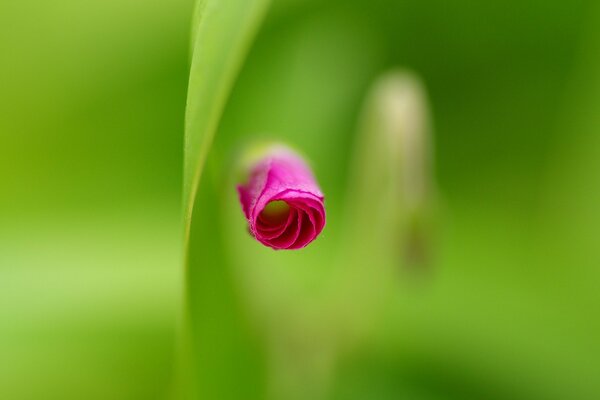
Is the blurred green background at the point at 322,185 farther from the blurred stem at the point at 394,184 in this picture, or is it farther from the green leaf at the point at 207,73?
the green leaf at the point at 207,73

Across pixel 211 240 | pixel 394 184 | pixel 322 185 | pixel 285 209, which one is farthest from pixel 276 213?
pixel 322 185

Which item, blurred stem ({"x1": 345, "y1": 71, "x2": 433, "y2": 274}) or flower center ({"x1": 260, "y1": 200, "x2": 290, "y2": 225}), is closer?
flower center ({"x1": 260, "y1": 200, "x2": 290, "y2": 225})

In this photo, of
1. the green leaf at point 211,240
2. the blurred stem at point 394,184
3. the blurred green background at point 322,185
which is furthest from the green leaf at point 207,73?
the blurred stem at point 394,184

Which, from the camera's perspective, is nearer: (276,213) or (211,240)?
(276,213)

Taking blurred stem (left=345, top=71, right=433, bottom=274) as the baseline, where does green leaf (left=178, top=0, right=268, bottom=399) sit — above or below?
below

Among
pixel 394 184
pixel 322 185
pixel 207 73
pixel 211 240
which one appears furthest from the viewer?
pixel 322 185

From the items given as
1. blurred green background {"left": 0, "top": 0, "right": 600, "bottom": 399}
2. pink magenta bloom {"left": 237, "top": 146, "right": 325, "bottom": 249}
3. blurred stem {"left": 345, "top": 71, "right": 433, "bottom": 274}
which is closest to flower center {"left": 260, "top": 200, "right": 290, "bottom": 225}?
pink magenta bloom {"left": 237, "top": 146, "right": 325, "bottom": 249}

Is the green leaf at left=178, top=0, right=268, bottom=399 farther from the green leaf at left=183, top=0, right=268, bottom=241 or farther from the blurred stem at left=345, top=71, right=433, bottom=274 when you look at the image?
the blurred stem at left=345, top=71, right=433, bottom=274

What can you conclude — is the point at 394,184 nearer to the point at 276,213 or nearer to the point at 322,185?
the point at 322,185
